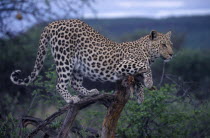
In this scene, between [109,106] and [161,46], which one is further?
[161,46]

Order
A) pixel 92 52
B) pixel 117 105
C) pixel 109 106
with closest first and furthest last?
pixel 117 105 → pixel 109 106 → pixel 92 52

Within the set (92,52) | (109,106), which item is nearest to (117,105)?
(109,106)

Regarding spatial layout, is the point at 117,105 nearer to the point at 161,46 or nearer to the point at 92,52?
the point at 92,52

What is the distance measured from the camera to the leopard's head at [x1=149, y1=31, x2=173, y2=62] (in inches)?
339

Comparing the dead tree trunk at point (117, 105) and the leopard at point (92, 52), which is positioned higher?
the leopard at point (92, 52)

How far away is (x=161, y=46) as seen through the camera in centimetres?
866

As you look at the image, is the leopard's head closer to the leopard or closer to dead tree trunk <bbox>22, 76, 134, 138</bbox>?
the leopard

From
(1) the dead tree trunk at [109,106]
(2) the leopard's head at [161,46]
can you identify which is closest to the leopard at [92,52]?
(2) the leopard's head at [161,46]

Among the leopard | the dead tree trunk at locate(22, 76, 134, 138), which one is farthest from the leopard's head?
the dead tree trunk at locate(22, 76, 134, 138)

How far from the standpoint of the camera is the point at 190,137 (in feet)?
40.1

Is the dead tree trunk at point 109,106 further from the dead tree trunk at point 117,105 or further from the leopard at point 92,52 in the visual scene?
the leopard at point 92,52

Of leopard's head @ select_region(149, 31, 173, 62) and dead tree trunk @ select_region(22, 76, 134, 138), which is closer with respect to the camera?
dead tree trunk @ select_region(22, 76, 134, 138)

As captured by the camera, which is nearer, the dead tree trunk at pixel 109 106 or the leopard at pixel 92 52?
the dead tree trunk at pixel 109 106

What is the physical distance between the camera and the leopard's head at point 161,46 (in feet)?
28.2
